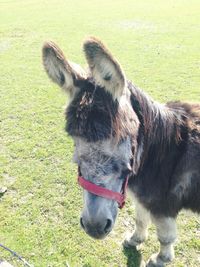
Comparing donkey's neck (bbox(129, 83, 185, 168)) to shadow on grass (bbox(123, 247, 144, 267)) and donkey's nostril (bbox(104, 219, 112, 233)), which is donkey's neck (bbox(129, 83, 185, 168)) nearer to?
donkey's nostril (bbox(104, 219, 112, 233))

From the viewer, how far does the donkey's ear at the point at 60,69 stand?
232cm

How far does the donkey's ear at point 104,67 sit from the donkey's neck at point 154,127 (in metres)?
0.37

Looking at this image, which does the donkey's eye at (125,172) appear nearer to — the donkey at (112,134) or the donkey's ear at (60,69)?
the donkey at (112,134)

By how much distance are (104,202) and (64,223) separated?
232 cm

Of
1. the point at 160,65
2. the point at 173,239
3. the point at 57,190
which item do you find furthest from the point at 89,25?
the point at 173,239

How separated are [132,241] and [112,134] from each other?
2.29m

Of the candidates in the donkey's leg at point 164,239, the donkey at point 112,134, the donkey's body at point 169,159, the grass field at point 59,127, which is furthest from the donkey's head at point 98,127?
the grass field at point 59,127

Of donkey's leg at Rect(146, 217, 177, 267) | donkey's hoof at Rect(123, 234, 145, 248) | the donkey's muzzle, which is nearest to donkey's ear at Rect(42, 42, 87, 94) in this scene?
the donkey's muzzle

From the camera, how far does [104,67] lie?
→ 2.17 m

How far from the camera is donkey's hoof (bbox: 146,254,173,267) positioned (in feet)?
12.3

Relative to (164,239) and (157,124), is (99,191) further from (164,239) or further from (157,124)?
(164,239)

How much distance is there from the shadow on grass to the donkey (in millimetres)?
1492

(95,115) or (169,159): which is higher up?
(95,115)

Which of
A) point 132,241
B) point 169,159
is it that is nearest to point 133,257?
point 132,241
